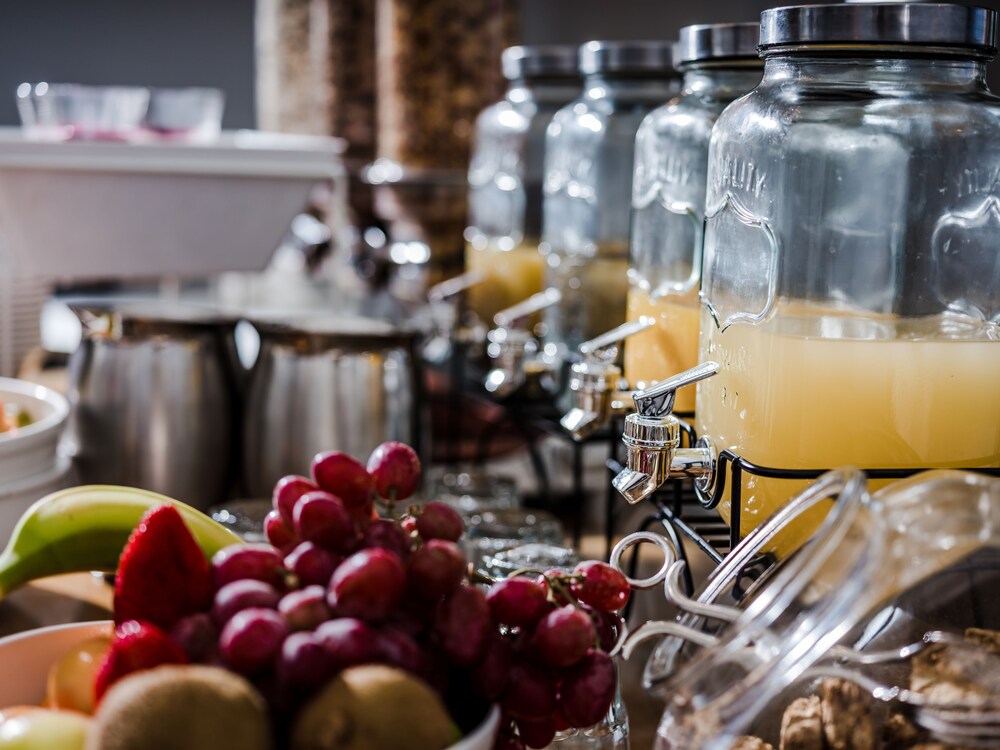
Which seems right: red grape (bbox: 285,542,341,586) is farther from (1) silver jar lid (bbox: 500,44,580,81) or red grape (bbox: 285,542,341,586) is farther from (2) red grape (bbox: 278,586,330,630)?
(1) silver jar lid (bbox: 500,44,580,81)

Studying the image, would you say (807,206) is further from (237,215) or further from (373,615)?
(237,215)

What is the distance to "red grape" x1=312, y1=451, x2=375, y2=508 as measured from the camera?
0.41 meters

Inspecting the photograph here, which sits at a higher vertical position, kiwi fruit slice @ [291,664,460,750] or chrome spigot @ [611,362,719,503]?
chrome spigot @ [611,362,719,503]

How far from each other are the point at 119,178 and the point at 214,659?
981 mm

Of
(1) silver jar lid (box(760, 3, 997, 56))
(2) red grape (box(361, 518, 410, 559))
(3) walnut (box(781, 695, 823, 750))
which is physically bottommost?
(3) walnut (box(781, 695, 823, 750))

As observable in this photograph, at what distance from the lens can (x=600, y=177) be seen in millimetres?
771

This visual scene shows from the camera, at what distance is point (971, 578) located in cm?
36

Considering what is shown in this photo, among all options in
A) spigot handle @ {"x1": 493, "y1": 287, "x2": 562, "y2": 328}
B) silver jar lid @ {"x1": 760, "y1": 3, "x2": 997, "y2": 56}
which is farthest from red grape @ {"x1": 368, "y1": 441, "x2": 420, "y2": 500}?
spigot handle @ {"x1": 493, "y1": 287, "x2": 562, "y2": 328}

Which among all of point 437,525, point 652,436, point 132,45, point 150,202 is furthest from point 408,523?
point 132,45

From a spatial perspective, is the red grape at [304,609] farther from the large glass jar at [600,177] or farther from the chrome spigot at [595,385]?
the large glass jar at [600,177]

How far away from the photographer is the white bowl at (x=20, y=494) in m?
0.74

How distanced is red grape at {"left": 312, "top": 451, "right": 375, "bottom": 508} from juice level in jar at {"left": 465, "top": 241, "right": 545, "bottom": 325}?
56cm

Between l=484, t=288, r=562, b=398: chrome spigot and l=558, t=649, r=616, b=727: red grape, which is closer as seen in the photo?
l=558, t=649, r=616, b=727: red grape

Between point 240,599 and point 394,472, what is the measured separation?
0.30ft
